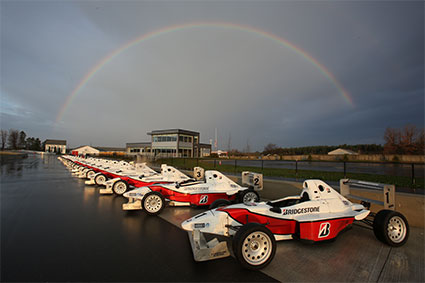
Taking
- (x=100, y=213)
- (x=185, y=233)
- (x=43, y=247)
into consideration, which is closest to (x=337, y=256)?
(x=185, y=233)

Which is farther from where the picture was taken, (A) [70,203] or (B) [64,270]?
(A) [70,203]

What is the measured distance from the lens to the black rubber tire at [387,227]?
168 inches

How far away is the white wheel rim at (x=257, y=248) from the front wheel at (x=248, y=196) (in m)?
3.53

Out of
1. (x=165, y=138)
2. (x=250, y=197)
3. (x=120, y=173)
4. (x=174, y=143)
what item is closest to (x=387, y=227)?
(x=250, y=197)

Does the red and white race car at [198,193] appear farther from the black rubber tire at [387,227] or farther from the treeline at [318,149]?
the treeline at [318,149]

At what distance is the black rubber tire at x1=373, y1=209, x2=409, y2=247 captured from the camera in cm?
427

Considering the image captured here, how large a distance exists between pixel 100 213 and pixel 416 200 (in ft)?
32.0

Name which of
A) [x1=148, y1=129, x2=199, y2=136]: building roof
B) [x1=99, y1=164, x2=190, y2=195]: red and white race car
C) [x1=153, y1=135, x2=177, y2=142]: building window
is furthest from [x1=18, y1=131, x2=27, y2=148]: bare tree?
[x1=99, y1=164, x2=190, y2=195]: red and white race car

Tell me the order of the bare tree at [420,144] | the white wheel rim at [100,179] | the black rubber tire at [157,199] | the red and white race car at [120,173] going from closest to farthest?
1. the black rubber tire at [157,199]
2. the red and white race car at [120,173]
3. the white wheel rim at [100,179]
4. the bare tree at [420,144]

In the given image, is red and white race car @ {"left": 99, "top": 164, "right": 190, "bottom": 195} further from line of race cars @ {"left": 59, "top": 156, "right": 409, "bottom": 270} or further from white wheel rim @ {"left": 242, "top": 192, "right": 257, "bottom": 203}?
line of race cars @ {"left": 59, "top": 156, "right": 409, "bottom": 270}

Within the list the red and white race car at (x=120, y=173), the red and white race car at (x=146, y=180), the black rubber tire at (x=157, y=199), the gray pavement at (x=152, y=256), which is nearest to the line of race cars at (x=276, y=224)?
the gray pavement at (x=152, y=256)

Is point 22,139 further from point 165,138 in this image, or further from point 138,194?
point 138,194

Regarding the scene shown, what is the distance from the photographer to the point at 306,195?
4727 mm

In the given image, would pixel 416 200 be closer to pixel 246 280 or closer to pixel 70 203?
pixel 246 280
